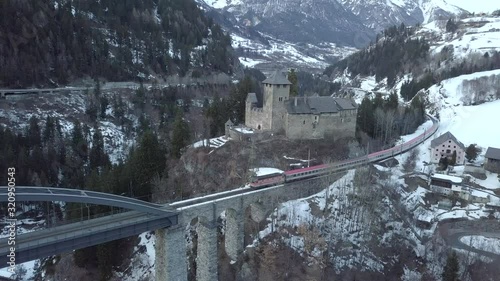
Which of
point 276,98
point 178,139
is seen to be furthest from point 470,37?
point 178,139

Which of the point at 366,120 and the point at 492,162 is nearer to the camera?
the point at 492,162

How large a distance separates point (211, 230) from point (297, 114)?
71.9 ft

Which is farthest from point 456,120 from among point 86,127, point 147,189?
point 86,127

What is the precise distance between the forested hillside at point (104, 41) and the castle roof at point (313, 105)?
261 ft

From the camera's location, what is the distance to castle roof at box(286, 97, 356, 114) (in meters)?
56.4

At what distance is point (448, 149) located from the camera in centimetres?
6006

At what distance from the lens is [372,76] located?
5925 inches

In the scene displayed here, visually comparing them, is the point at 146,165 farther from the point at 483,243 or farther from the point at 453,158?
the point at 453,158

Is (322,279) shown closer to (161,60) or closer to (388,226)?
(388,226)

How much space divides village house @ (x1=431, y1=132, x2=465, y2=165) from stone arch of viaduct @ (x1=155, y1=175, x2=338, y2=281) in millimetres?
21454

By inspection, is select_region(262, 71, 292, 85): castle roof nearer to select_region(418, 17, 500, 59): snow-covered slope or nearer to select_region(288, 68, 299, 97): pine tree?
select_region(288, 68, 299, 97): pine tree

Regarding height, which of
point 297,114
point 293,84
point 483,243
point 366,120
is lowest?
point 483,243

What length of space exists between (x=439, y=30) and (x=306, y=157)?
135581mm

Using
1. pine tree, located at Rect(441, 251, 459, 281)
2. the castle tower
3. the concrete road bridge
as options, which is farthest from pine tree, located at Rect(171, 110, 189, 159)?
pine tree, located at Rect(441, 251, 459, 281)
